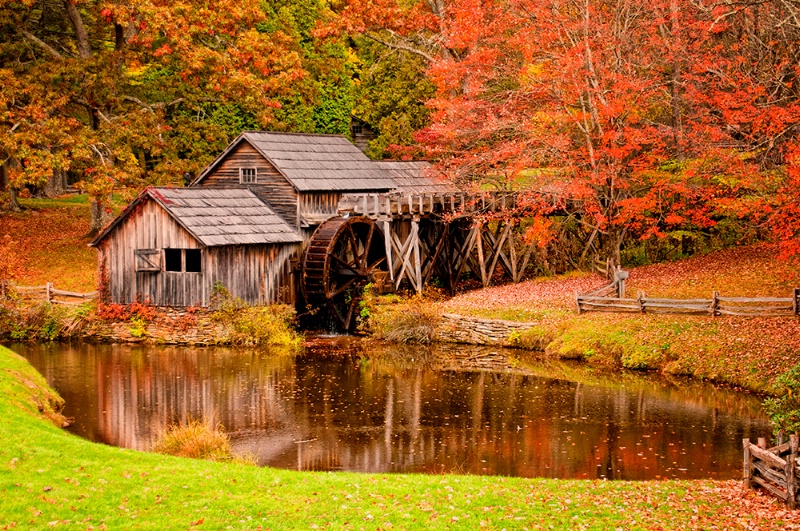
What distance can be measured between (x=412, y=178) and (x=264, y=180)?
6.43m

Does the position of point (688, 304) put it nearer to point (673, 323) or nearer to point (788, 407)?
point (673, 323)

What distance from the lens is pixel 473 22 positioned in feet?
120

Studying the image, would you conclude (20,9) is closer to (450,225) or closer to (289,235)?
(289,235)

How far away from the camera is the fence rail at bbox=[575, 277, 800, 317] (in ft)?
83.9

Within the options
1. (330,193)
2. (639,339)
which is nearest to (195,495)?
(639,339)

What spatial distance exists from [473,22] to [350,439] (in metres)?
21.6

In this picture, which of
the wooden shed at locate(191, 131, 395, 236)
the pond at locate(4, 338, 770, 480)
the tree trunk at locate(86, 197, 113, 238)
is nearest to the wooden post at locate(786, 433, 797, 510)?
the pond at locate(4, 338, 770, 480)

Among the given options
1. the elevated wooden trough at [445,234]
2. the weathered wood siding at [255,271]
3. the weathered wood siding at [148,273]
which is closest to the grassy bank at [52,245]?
the weathered wood siding at [148,273]

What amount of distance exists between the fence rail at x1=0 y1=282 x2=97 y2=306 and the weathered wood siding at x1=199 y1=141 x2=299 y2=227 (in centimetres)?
589

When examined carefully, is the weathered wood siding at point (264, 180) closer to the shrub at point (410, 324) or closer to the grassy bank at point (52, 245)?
the shrub at point (410, 324)

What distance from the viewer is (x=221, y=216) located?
31156 millimetres

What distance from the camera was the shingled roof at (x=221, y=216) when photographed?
98.6 ft

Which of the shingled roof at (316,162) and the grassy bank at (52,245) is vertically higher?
the shingled roof at (316,162)

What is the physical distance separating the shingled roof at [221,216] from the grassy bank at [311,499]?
14.7 m
